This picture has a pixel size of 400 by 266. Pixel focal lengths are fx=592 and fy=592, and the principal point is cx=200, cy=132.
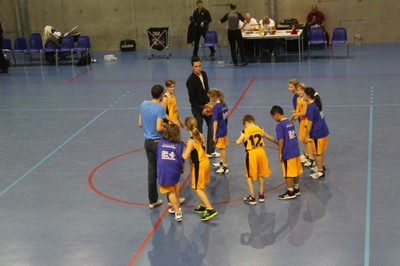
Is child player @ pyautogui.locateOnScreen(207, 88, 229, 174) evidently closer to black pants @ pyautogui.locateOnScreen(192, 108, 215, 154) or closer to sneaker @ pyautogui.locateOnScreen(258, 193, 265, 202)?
black pants @ pyautogui.locateOnScreen(192, 108, 215, 154)

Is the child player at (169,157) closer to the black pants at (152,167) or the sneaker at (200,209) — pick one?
the black pants at (152,167)

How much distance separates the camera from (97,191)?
9.91m

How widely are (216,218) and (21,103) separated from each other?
9768 millimetres

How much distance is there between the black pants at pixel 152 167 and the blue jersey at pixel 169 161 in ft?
1.56

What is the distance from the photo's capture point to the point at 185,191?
9758 millimetres

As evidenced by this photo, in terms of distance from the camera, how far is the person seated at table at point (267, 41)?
21.1m

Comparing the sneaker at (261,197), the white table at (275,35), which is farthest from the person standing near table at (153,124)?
the white table at (275,35)

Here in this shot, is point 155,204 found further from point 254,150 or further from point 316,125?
point 316,125

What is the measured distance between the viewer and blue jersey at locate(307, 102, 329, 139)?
9.59 m

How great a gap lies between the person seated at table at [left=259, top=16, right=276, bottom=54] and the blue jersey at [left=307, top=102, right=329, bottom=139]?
1179cm

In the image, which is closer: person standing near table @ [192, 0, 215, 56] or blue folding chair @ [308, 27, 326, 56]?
blue folding chair @ [308, 27, 326, 56]

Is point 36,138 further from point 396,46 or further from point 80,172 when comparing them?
point 396,46

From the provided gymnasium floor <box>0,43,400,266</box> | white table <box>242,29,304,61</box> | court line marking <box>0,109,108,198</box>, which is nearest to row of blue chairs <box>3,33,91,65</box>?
gymnasium floor <box>0,43,400,266</box>

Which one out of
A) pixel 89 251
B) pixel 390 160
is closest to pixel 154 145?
pixel 89 251
